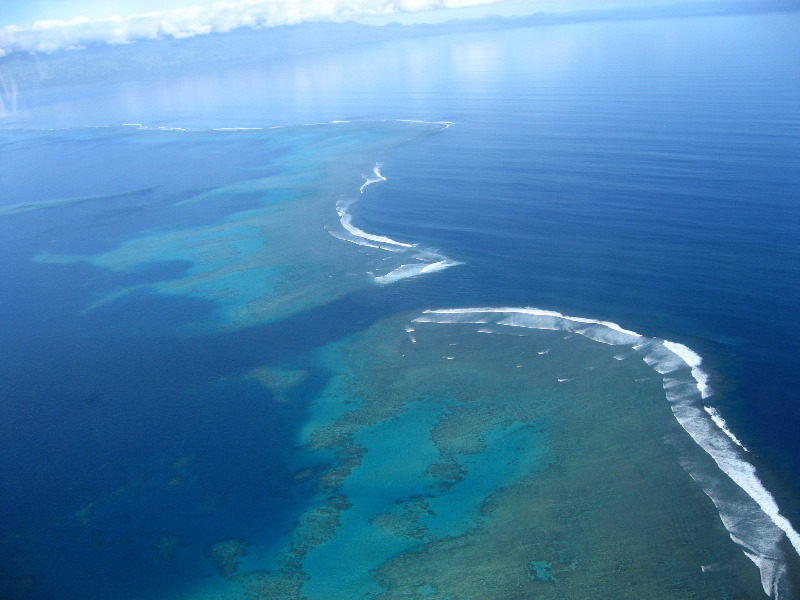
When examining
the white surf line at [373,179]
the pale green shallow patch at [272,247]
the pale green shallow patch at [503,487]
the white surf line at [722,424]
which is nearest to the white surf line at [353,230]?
the pale green shallow patch at [272,247]

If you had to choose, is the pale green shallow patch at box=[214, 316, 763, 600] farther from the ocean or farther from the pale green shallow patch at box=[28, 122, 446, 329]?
the pale green shallow patch at box=[28, 122, 446, 329]

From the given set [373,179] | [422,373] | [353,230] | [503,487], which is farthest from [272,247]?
[503,487]

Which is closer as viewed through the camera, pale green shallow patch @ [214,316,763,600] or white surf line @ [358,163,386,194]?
pale green shallow patch @ [214,316,763,600]

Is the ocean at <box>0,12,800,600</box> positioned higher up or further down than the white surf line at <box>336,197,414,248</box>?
further down

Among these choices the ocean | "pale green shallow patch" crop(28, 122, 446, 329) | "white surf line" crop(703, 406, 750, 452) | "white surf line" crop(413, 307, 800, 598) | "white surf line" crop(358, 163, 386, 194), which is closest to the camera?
"white surf line" crop(413, 307, 800, 598)

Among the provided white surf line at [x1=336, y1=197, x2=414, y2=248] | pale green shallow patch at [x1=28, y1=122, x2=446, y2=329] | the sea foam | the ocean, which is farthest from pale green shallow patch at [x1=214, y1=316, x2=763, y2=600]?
white surf line at [x1=336, y1=197, x2=414, y2=248]

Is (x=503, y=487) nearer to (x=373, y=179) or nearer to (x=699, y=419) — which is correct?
(x=699, y=419)

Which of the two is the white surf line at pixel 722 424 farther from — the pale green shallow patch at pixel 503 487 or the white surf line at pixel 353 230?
the white surf line at pixel 353 230
